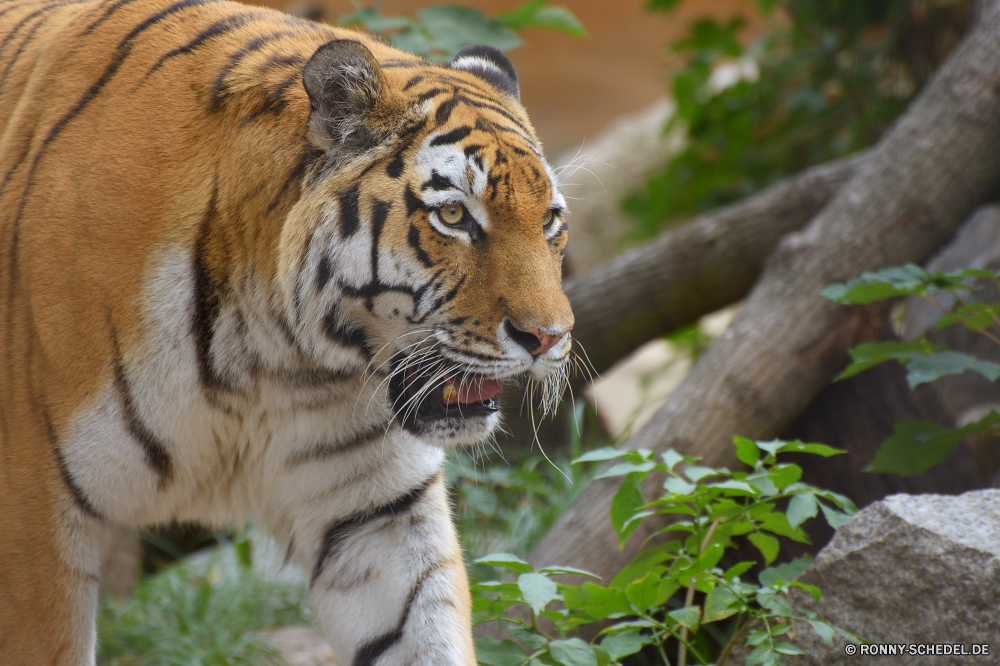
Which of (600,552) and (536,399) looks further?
(536,399)

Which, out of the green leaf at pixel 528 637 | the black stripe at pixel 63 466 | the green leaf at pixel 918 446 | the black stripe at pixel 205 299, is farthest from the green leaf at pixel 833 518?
the black stripe at pixel 63 466

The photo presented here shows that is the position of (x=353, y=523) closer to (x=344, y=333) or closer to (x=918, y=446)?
(x=344, y=333)

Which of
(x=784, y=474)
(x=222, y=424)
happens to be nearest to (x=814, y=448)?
(x=784, y=474)

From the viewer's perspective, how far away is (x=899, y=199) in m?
3.37

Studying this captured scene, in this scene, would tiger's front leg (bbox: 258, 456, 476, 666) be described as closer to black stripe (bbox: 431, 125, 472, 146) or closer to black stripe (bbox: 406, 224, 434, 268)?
black stripe (bbox: 406, 224, 434, 268)

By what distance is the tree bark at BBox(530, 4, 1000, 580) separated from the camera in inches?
120

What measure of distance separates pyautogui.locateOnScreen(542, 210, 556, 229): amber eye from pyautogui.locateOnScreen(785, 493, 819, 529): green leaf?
867 millimetres

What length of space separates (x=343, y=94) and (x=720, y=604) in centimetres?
143

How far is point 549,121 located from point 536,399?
39.8 ft

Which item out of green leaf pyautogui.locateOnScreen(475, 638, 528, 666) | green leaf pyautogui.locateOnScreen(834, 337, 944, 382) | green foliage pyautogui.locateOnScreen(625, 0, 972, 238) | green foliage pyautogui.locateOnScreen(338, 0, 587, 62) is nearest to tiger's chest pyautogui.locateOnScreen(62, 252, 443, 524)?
green leaf pyautogui.locateOnScreen(475, 638, 528, 666)

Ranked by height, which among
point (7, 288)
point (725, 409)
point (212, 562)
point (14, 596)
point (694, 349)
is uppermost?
point (7, 288)

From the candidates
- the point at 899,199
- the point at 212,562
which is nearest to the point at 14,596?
the point at 212,562

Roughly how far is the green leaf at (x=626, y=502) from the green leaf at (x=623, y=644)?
218 mm

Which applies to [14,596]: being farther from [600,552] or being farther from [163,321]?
[600,552]
